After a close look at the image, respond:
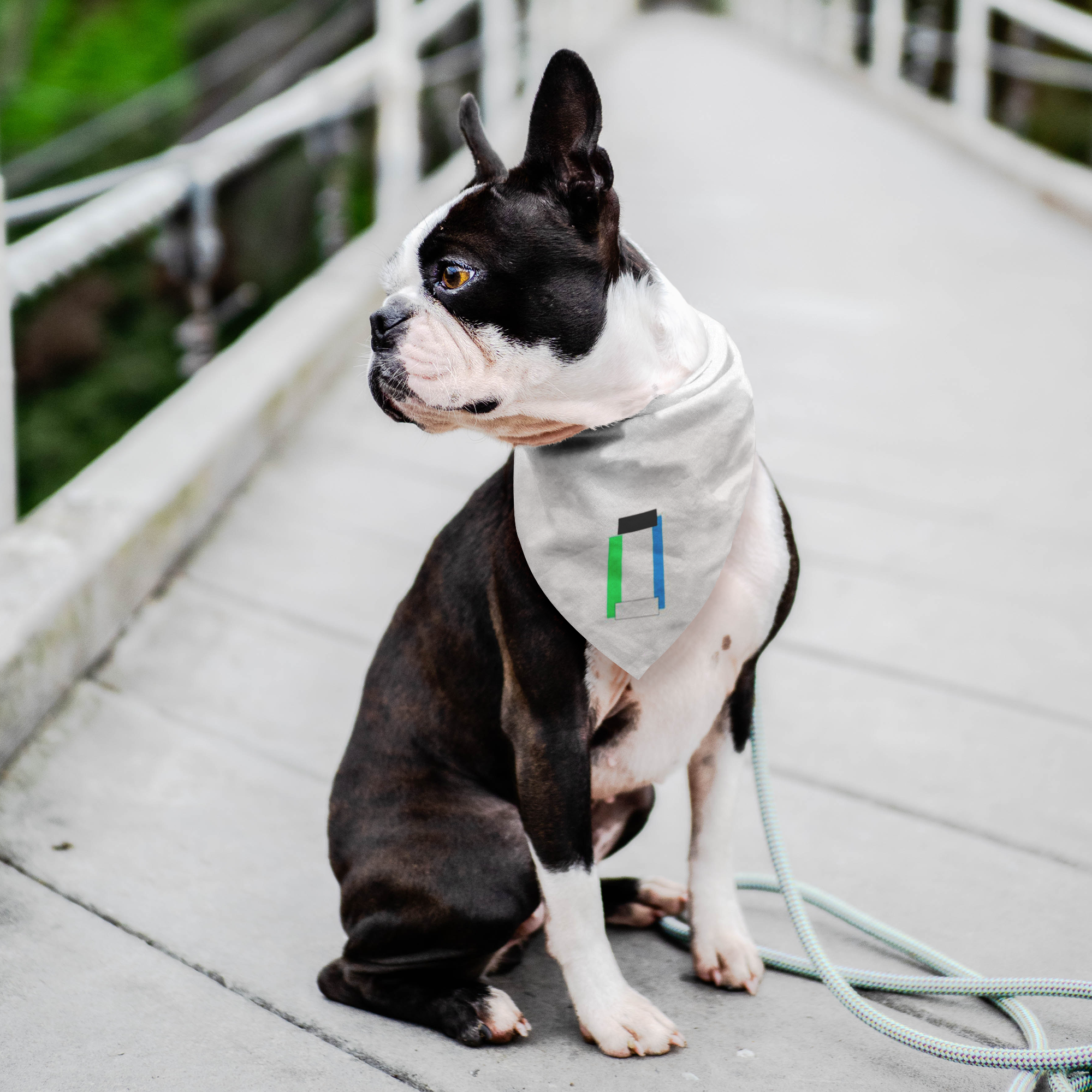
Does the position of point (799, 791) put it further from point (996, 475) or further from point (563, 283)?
point (996, 475)

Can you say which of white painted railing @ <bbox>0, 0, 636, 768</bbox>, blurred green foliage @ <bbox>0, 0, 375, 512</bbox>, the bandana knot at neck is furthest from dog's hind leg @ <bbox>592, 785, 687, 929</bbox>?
blurred green foliage @ <bbox>0, 0, 375, 512</bbox>

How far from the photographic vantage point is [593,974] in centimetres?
152

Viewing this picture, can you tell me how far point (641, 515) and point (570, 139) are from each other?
458mm

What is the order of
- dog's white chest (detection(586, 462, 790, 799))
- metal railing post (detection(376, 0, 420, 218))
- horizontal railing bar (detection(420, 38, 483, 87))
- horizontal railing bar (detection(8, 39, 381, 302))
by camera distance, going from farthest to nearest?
horizontal railing bar (detection(420, 38, 483, 87)), metal railing post (detection(376, 0, 420, 218)), horizontal railing bar (detection(8, 39, 381, 302)), dog's white chest (detection(586, 462, 790, 799))

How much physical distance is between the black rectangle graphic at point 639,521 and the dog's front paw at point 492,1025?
662mm

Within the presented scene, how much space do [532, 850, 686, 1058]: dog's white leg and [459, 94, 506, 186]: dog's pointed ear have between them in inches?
34.1

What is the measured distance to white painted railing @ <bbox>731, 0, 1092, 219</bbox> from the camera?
260 inches

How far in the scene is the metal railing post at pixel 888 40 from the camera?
11.0 metres

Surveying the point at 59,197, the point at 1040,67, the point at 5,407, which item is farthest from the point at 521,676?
the point at 1040,67

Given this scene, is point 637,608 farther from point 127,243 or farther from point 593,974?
point 127,243

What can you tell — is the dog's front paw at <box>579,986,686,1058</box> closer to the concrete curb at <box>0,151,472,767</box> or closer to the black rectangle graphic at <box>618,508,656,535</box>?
the black rectangle graphic at <box>618,508,656,535</box>

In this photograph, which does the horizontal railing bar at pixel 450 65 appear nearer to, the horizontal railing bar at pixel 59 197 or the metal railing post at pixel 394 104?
the metal railing post at pixel 394 104

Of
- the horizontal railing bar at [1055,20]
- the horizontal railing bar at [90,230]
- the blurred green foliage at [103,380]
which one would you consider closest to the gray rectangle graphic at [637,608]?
the horizontal railing bar at [90,230]

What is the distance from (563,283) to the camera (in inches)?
53.6
